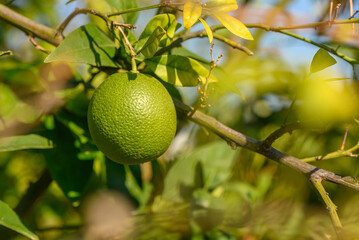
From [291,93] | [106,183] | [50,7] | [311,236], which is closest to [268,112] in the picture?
[291,93]

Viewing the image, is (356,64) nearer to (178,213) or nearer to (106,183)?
(178,213)

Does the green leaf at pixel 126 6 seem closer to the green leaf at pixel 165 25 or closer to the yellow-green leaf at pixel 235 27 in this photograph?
the green leaf at pixel 165 25

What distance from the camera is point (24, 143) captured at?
0.81 metres

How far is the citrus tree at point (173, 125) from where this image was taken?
0.70m

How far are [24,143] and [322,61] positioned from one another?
0.61 meters

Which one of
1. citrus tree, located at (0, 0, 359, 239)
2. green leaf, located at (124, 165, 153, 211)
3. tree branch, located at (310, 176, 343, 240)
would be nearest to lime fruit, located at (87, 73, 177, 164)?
citrus tree, located at (0, 0, 359, 239)

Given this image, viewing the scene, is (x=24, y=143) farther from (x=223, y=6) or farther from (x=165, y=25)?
(x=223, y=6)

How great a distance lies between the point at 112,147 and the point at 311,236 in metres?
0.61

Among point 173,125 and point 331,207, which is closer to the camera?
point 331,207

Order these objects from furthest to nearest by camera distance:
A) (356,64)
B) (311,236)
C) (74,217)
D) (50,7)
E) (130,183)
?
(50,7) → (74,217) → (130,183) → (311,236) → (356,64)

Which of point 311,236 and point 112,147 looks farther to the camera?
point 311,236

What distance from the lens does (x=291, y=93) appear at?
46.7 inches

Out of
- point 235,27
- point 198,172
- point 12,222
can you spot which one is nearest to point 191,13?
point 235,27

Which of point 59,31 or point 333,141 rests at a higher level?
point 59,31
